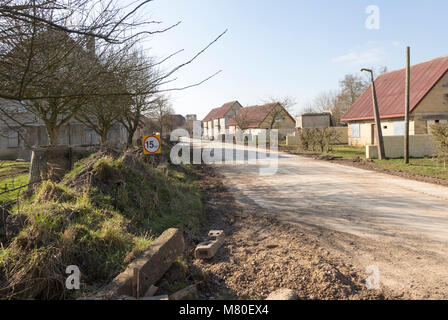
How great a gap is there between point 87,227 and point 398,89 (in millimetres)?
30653

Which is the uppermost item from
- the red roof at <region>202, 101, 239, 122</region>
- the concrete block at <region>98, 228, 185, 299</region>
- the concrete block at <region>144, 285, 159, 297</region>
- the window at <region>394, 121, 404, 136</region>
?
the red roof at <region>202, 101, 239, 122</region>

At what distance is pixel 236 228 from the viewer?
633 cm

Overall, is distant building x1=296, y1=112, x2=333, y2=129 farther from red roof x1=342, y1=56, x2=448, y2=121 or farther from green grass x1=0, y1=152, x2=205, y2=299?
green grass x1=0, y1=152, x2=205, y2=299

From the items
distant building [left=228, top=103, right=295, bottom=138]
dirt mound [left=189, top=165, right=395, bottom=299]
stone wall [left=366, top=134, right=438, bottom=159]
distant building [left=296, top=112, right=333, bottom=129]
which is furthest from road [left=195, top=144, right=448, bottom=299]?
distant building [left=228, top=103, right=295, bottom=138]

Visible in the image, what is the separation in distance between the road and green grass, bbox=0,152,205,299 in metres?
2.64

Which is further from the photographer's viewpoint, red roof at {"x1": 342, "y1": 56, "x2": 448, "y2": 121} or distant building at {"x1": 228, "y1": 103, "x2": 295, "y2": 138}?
distant building at {"x1": 228, "y1": 103, "x2": 295, "y2": 138}

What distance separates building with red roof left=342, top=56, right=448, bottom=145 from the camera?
937 inches

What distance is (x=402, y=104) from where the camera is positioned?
25422 millimetres

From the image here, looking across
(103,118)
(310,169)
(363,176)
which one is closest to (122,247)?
(363,176)

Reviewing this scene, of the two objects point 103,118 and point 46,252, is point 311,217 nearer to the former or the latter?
point 46,252

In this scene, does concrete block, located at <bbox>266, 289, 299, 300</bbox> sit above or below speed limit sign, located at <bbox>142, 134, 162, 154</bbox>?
below

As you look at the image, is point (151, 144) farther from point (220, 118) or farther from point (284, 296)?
point (220, 118)

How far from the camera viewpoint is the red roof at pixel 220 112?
235 ft
